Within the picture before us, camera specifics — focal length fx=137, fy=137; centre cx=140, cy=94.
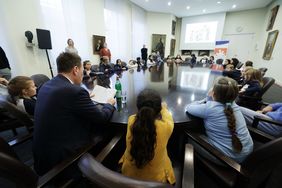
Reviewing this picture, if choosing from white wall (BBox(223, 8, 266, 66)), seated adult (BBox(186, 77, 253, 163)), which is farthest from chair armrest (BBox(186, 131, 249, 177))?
white wall (BBox(223, 8, 266, 66))

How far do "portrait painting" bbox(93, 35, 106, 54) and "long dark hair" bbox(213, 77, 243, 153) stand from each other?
16.6ft

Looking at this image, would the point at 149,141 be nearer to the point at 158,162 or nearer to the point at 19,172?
the point at 158,162

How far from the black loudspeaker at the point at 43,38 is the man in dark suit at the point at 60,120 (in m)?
3.23

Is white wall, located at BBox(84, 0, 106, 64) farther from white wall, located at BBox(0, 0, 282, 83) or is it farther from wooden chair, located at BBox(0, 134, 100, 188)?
wooden chair, located at BBox(0, 134, 100, 188)

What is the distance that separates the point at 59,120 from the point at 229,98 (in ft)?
3.94

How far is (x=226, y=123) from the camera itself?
0.99 meters

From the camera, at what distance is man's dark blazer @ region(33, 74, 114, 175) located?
0.86 m

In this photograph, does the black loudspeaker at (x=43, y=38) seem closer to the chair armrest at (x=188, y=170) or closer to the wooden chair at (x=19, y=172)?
the wooden chair at (x=19, y=172)

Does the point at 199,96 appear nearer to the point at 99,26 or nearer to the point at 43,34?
the point at 43,34

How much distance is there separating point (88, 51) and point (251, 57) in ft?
30.9

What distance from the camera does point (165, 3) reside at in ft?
22.7

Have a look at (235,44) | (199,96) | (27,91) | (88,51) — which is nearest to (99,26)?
(88,51)

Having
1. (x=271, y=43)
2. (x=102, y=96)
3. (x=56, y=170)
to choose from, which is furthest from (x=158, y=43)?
(x=56, y=170)

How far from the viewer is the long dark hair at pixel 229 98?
0.96 metres
